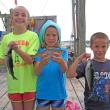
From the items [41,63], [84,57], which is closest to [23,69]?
[41,63]

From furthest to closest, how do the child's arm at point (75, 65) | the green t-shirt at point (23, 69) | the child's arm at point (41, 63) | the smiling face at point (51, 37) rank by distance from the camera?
the green t-shirt at point (23, 69), the smiling face at point (51, 37), the child's arm at point (75, 65), the child's arm at point (41, 63)

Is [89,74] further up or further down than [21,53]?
further down

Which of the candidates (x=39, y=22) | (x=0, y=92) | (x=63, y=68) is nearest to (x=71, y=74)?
(x=63, y=68)

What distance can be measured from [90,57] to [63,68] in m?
0.33

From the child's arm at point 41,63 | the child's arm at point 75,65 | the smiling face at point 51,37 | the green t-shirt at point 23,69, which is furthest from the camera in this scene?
the green t-shirt at point 23,69

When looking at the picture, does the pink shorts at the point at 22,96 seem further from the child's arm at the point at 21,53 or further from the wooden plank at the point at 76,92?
the wooden plank at the point at 76,92

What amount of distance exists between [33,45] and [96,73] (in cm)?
82

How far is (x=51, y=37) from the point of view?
483 centimetres

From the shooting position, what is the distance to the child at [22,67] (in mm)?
4953

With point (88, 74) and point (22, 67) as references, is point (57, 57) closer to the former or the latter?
point (88, 74)

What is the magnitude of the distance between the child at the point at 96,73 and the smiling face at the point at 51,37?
0.35 metres

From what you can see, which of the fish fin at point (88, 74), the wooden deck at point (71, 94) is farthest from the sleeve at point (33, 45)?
the wooden deck at point (71, 94)

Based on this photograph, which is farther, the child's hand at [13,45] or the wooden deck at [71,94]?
the wooden deck at [71,94]

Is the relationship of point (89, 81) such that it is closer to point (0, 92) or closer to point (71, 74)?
point (71, 74)
